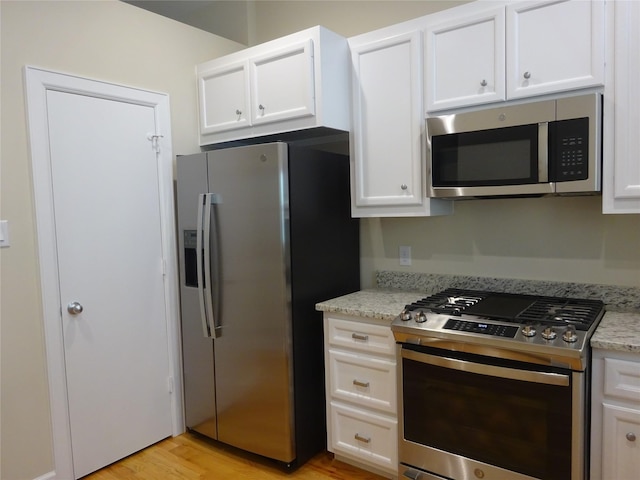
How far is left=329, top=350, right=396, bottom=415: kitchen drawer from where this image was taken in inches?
91.4

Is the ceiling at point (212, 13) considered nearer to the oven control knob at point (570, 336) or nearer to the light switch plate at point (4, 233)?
the light switch plate at point (4, 233)

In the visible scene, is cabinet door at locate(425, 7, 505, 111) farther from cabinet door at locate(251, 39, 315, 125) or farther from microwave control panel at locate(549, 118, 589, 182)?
cabinet door at locate(251, 39, 315, 125)

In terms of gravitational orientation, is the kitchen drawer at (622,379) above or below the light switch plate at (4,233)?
below

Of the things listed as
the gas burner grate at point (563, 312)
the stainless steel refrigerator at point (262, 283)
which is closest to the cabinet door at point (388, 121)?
the stainless steel refrigerator at point (262, 283)

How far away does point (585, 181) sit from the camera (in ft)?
6.38

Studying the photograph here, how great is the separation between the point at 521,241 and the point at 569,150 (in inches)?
25.1

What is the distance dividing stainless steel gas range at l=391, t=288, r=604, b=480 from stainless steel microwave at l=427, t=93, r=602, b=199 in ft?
1.80

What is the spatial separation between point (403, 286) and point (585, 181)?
123 cm

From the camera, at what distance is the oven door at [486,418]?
1.80 metres

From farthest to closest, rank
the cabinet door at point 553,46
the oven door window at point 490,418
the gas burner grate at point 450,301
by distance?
the gas burner grate at point 450,301 → the cabinet door at point 553,46 → the oven door window at point 490,418

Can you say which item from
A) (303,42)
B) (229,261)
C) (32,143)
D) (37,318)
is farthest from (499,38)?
(37,318)

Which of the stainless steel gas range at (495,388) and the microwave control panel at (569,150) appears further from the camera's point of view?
the microwave control panel at (569,150)

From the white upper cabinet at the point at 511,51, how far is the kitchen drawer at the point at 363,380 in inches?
50.4

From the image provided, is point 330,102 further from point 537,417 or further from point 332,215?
point 537,417
